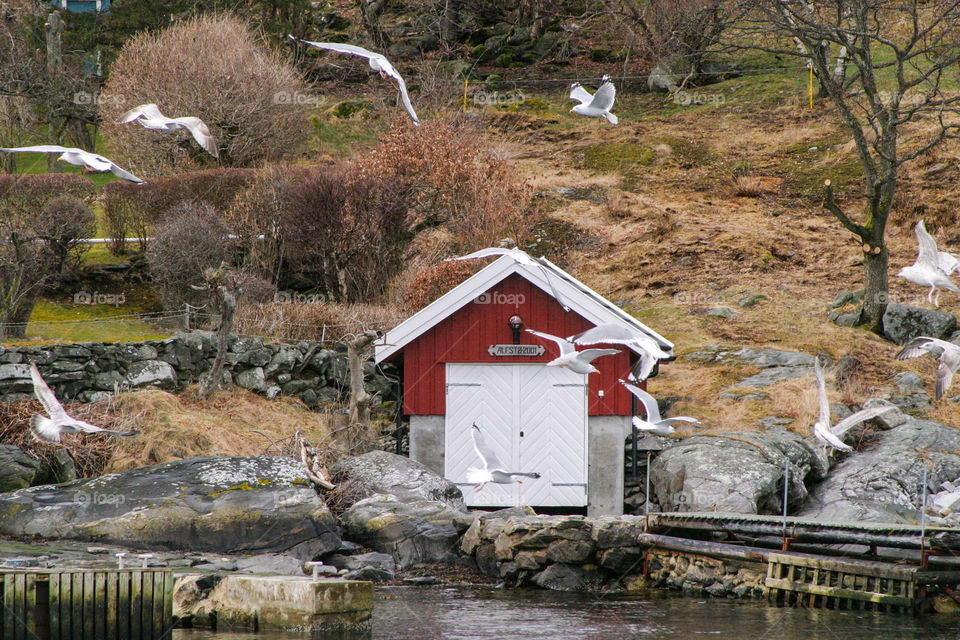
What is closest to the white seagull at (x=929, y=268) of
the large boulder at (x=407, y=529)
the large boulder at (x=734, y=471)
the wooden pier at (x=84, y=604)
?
the large boulder at (x=734, y=471)

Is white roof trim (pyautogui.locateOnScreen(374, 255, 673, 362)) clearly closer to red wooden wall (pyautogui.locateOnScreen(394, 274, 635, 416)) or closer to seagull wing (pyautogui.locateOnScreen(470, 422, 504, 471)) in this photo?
red wooden wall (pyautogui.locateOnScreen(394, 274, 635, 416))

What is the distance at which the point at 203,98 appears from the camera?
30.7 metres

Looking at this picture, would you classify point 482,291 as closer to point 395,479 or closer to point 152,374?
point 395,479

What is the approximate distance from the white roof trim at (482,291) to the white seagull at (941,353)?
14.4 ft

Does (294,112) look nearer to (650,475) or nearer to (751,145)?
(751,145)

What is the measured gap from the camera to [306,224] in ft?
80.7

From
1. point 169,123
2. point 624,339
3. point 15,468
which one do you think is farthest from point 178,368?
point 624,339

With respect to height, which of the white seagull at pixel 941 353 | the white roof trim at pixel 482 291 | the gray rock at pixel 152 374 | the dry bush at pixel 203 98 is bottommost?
the gray rock at pixel 152 374

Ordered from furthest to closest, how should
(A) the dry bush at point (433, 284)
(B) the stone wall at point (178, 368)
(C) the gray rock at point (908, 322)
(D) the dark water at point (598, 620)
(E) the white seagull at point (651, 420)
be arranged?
(C) the gray rock at point (908, 322) < (A) the dry bush at point (433, 284) < (B) the stone wall at point (178, 368) < (E) the white seagull at point (651, 420) < (D) the dark water at point (598, 620)

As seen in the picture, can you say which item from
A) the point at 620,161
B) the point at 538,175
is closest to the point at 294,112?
the point at 538,175

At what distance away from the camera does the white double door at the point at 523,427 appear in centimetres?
1845

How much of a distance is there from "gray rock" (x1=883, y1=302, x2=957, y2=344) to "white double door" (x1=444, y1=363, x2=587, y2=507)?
9964 mm

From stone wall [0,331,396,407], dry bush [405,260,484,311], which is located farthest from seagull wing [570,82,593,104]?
dry bush [405,260,484,311]

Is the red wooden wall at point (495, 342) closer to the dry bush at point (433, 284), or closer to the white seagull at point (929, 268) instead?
the dry bush at point (433, 284)
